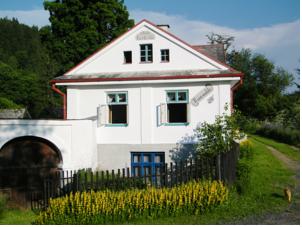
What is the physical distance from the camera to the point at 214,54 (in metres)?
20.7

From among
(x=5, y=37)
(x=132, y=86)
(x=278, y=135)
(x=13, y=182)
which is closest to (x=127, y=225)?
(x=13, y=182)

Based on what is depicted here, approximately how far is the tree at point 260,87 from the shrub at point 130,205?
36.1 m

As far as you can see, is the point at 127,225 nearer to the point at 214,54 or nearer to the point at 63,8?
the point at 214,54

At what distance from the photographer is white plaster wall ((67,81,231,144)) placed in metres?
16.7

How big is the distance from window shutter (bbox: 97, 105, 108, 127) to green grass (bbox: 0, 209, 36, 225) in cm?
486

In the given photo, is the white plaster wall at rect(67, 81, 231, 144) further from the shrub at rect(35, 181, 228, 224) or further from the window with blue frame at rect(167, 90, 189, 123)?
the shrub at rect(35, 181, 228, 224)

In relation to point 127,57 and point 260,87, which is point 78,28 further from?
point 260,87

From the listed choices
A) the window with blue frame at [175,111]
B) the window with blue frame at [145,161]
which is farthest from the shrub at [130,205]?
the window with blue frame at [175,111]

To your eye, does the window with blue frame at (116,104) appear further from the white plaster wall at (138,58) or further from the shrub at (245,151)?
the shrub at (245,151)

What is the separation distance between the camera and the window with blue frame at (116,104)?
688 inches

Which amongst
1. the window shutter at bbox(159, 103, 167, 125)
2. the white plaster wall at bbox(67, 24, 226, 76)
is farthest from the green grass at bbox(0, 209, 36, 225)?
the white plaster wall at bbox(67, 24, 226, 76)

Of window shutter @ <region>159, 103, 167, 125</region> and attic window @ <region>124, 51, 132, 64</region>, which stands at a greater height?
attic window @ <region>124, 51, 132, 64</region>

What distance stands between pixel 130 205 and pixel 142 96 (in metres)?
7.38

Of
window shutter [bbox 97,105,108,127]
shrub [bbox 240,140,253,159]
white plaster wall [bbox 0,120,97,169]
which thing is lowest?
shrub [bbox 240,140,253,159]
